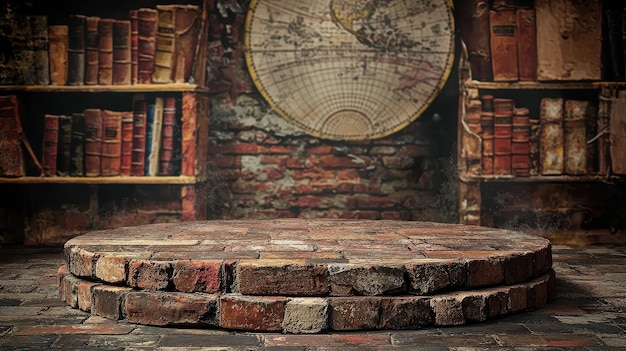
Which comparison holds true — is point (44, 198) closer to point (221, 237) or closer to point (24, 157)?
point (24, 157)

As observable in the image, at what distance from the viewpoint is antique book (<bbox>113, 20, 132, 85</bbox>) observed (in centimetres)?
414

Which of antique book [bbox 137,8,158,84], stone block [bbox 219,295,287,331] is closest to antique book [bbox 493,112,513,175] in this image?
antique book [bbox 137,8,158,84]

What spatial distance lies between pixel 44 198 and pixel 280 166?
1364mm

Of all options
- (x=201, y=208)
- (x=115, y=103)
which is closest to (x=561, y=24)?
(x=201, y=208)

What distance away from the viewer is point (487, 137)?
4.19m

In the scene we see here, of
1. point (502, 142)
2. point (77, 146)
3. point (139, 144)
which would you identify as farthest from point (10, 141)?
point (502, 142)

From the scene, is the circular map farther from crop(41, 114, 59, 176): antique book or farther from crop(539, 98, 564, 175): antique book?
crop(41, 114, 59, 176): antique book

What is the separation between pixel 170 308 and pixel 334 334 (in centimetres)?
48

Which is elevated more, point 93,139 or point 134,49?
point 134,49

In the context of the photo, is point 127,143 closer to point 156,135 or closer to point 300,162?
point 156,135

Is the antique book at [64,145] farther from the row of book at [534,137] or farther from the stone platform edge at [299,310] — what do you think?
the row of book at [534,137]

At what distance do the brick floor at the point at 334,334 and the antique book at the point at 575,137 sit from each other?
1667 millimetres

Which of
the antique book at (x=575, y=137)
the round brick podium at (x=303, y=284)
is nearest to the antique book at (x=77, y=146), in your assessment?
the round brick podium at (x=303, y=284)

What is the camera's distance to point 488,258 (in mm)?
2266
